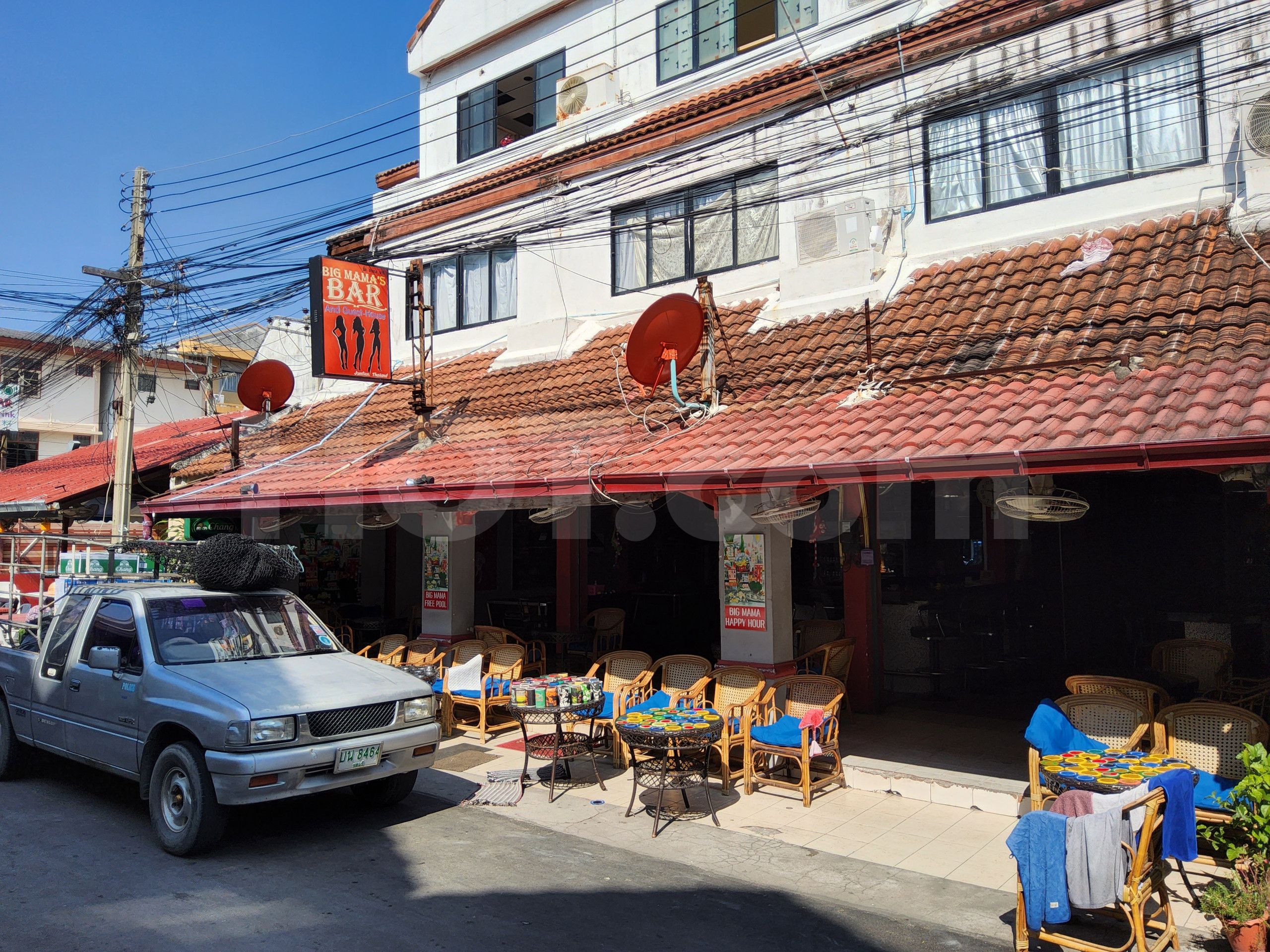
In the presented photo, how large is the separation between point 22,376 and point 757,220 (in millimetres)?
27585

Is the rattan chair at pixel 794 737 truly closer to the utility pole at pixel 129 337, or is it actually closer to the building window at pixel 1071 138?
the building window at pixel 1071 138

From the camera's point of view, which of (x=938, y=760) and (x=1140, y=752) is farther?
(x=938, y=760)

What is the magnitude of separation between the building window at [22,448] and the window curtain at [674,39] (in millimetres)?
28987

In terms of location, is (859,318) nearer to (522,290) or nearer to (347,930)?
(522,290)

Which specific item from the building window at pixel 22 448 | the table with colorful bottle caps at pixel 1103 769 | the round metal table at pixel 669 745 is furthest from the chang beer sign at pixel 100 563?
the building window at pixel 22 448

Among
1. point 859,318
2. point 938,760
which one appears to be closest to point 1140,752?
point 938,760

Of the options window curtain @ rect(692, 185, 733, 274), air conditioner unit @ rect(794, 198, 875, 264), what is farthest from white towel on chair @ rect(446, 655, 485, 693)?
air conditioner unit @ rect(794, 198, 875, 264)

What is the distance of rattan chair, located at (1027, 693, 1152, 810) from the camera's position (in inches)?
280

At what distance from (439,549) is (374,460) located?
153 cm

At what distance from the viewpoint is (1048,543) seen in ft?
49.5

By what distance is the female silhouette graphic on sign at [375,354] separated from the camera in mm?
13750

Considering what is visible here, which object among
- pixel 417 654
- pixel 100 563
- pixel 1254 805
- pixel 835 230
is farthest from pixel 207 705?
pixel 835 230

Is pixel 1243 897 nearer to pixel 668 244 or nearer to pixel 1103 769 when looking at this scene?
pixel 1103 769

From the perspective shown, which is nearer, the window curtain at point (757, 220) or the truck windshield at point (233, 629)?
the truck windshield at point (233, 629)
